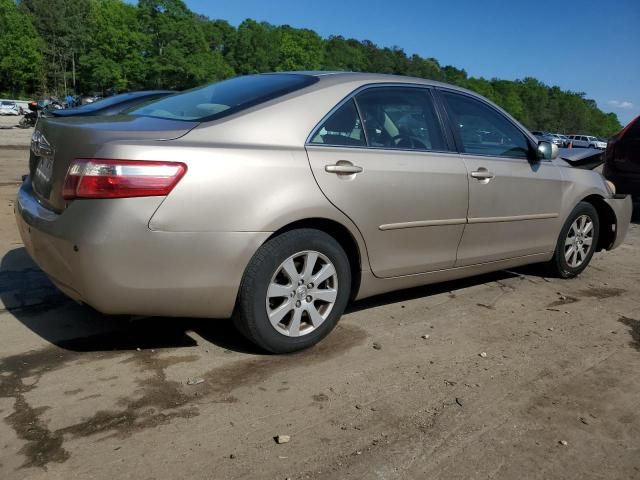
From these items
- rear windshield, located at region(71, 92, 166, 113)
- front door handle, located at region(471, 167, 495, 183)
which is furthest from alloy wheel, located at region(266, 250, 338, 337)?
rear windshield, located at region(71, 92, 166, 113)

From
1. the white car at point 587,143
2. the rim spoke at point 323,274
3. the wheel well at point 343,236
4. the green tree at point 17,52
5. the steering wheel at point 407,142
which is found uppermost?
the green tree at point 17,52

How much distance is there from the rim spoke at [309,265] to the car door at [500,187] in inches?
51.3

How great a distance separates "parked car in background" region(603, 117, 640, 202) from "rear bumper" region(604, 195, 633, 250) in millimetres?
2886

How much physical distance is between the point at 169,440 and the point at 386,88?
255cm

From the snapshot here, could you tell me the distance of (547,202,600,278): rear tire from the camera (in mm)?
5121

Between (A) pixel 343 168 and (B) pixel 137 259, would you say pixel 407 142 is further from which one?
(B) pixel 137 259

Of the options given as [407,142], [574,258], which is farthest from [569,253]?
[407,142]

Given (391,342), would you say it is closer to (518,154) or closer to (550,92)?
(518,154)

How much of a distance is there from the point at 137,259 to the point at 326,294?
3.73ft

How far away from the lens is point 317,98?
3.46m

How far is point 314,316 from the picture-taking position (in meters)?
3.46

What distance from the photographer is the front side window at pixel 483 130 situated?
4266mm

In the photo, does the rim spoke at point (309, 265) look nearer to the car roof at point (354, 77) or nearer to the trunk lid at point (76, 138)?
the trunk lid at point (76, 138)

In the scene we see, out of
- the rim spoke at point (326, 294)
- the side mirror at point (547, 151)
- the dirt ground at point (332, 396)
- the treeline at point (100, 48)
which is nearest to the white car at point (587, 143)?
the treeline at point (100, 48)
